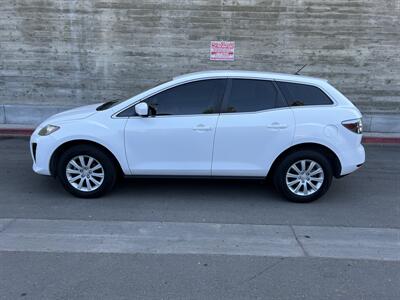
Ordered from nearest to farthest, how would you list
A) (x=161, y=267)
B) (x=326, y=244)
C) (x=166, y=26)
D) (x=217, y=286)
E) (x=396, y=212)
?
(x=217, y=286), (x=161, y=267), (x=326, y=244), (x=396, y=212), (x=166, y=26)

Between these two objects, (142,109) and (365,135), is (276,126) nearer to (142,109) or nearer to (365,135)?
(142,109)

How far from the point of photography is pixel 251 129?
17.7 ft

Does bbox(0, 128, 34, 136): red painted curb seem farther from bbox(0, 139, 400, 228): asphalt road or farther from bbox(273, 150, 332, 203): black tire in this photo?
bbox(273, 150, 332, 203): black tire

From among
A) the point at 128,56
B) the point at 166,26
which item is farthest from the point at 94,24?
the point at 166,26

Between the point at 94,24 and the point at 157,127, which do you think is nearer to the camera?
the point at 157,127

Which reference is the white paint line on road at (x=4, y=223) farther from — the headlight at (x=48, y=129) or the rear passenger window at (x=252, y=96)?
the rear passenger window at (x=252, y=96)

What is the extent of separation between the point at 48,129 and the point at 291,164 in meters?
3.10

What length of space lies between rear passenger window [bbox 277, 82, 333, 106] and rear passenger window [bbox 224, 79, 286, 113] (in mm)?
108

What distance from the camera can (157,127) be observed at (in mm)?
5422

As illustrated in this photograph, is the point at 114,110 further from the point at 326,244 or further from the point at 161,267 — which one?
the point at 326,244

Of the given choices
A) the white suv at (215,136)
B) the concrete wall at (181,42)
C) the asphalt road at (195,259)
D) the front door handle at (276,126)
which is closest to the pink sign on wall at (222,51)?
the concrete wall at (181,42)

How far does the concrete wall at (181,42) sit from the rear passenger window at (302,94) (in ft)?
16.7

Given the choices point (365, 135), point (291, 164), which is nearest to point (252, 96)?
point (291, 164)

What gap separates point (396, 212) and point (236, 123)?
A: 7.40ft
